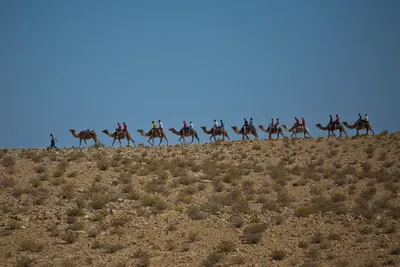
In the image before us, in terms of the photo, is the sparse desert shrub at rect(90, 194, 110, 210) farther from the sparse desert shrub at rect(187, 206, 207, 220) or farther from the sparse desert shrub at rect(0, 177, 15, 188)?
the sparse desert shrub at rect(0, 177, 15, 188)

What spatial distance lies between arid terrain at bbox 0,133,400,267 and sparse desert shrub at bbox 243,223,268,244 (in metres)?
0.05

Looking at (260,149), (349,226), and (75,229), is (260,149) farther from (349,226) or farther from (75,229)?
(75,229)

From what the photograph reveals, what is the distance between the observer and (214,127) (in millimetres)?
44500

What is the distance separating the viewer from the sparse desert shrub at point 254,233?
20031 millimetres

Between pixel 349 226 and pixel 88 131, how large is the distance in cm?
2357

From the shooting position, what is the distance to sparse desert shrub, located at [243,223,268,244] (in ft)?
65.7

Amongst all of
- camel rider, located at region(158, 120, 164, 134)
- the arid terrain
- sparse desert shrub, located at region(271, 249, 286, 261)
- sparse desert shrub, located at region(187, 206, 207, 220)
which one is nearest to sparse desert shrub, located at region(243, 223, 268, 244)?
the arid terrain

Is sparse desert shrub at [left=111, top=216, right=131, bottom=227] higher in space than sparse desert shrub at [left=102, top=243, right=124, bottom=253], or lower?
higher

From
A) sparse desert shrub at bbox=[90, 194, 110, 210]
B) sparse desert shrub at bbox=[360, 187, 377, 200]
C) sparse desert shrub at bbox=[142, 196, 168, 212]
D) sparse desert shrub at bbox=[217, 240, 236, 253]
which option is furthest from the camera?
sparse desert shrub at bbox=[360, 187, 377, 200]

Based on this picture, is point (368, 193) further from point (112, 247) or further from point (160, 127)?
point (160, 127)

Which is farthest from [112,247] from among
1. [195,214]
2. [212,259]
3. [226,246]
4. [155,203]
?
[155,203]

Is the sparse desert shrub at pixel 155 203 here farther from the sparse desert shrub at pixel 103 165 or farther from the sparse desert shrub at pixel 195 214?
the sparse desert shrub at pixel 103 165

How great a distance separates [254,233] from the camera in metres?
20.7

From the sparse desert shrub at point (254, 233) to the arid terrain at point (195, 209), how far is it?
2.1 inches
